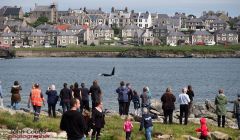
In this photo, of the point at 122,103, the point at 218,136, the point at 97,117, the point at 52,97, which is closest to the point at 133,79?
the point at 122,103

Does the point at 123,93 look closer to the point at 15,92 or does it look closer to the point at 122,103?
the point at 122,103

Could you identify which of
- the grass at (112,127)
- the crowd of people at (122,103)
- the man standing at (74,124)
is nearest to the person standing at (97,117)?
the crowd of people at (122,103)

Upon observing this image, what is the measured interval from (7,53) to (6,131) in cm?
17533

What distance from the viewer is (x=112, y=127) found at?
26375mm

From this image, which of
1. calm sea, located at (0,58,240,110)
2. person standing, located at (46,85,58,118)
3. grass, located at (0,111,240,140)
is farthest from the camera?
calm sea, located at (0,58,240,110)

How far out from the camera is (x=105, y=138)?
2361 cm

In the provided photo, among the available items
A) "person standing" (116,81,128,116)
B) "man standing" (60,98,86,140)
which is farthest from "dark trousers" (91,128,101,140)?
"person standing" (116,81,128,116)

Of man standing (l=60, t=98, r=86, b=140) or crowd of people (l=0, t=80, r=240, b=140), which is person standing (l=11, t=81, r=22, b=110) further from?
man standing (l=60, t=98, r=86, b=140)

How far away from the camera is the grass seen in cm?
2461

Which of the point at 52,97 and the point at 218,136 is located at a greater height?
the point at 52,97

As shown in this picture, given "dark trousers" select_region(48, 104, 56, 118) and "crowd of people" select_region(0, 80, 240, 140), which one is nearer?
"crowd of people" select_region(0, 80, 240, 140)

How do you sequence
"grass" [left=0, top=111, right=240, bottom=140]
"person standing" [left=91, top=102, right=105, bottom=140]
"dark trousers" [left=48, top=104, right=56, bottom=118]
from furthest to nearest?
"dark trousers" [left=48, top=104, right=56, bottom=118], "grass" [left=0, top=111, right=240, bottom=140], "person standing" [left=91, top=102, right=105, bottom=140]

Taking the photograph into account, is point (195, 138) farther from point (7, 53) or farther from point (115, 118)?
point (7, 53)

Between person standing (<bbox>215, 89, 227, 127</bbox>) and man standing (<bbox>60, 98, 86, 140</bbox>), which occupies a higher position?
man standing (<bbox>60, 98, 86, 140</bbox>)
